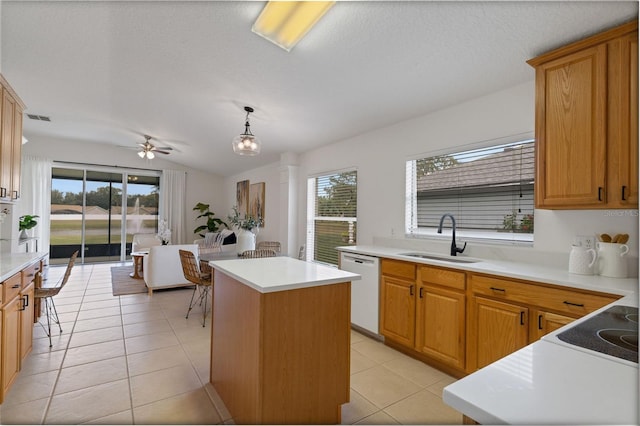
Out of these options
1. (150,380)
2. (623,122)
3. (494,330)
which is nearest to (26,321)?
(150,380)

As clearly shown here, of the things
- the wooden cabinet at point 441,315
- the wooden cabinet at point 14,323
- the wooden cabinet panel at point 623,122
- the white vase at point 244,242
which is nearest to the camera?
the wooden cabinet panel at point 623,122

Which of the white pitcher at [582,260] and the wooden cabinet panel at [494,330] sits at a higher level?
the white pitcher at [582,260]

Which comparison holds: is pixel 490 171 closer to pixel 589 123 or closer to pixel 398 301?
pixel 589 123

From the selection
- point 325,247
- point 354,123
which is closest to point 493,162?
point 354,123

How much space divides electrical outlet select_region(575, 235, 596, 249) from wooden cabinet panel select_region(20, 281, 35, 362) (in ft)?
14.1

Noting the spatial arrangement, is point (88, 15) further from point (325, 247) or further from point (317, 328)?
point (325, 247)

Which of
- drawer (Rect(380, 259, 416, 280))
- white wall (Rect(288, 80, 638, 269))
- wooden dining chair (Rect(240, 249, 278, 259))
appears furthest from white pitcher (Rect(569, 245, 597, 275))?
wooden dining chair (Rect(240, 249, 278, 259))

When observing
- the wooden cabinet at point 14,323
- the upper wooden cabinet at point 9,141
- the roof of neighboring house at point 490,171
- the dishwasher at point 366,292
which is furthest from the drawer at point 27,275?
the roof of neighboring house at point 490,171

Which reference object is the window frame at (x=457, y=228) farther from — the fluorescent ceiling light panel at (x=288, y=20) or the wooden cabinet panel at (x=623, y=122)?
the fluorescent ceiling light panel at (x=288, y=20)

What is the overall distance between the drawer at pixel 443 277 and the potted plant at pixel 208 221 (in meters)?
7.02

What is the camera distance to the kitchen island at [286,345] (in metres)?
1.66

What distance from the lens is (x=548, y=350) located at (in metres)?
0.85

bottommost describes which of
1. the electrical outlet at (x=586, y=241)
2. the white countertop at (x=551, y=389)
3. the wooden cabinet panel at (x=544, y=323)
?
the wooden cabinet panel at (x=544, y=323)

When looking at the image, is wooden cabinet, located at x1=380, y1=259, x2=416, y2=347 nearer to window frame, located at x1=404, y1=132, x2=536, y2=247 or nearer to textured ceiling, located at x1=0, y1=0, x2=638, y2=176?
window frame, located at x1=404, y1=132, x2=536, y2=247
